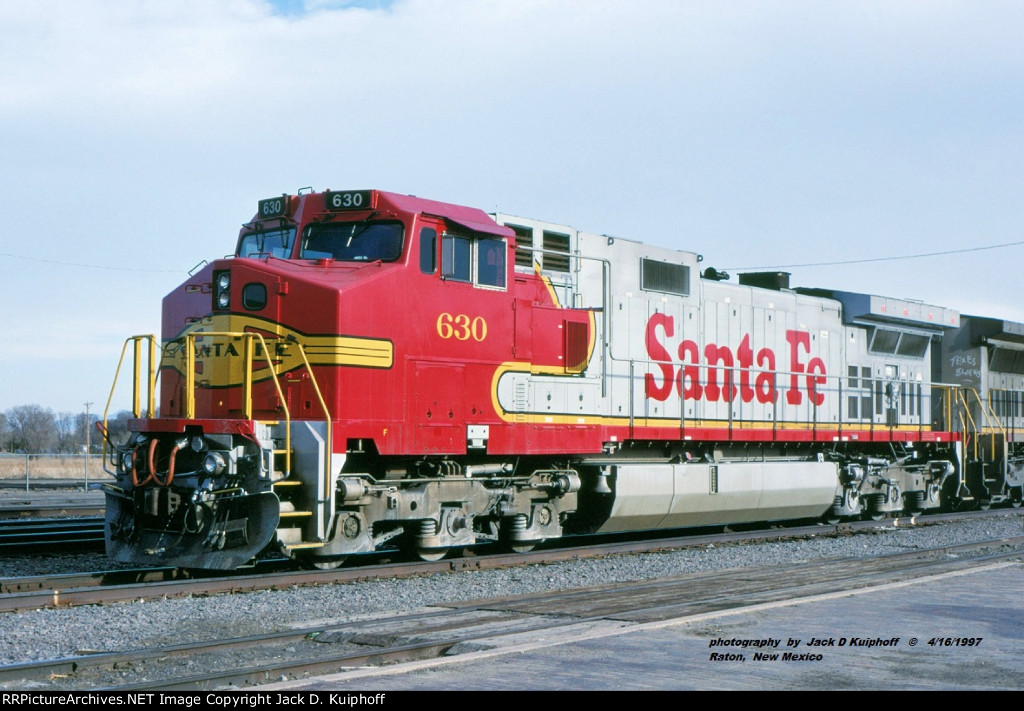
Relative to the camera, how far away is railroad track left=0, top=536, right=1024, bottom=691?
6434 mm

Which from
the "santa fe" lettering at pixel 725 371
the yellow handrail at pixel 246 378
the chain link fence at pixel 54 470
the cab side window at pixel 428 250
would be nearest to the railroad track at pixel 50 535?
the yellow handrail at pixel 246 378

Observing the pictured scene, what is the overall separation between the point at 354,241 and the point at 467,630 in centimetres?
496

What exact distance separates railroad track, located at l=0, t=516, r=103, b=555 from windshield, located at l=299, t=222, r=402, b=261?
513cm

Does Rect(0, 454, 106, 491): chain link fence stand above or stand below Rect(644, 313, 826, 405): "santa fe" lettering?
below

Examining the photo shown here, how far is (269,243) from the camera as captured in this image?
1196cm

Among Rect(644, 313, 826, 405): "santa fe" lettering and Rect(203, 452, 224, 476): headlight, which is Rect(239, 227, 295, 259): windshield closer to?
Rect(203, 452, 224, 476): headlight

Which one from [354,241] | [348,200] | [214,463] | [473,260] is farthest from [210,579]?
[473,260]

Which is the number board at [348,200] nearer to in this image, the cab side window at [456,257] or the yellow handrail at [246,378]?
the cab side window at [456,257]

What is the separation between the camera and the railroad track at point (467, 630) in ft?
21.1

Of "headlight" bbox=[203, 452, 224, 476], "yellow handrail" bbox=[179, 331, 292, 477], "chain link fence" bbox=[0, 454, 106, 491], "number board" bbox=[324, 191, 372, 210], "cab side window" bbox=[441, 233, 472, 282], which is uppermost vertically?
"number board" bbox=[324, 191, 372, 210]

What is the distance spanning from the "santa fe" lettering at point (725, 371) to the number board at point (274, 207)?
5419 millimetres

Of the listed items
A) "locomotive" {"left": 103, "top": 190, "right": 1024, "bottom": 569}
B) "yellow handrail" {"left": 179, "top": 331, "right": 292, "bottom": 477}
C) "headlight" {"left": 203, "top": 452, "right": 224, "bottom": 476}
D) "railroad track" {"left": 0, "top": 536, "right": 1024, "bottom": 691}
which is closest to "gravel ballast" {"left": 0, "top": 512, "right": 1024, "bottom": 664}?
"railroad track" {"left": 0, "top": 536, "right": 1024, "bottom": 691}

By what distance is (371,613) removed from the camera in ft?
29.3

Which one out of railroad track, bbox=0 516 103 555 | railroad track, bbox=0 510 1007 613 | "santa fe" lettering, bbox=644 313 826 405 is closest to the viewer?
railroad track, bbox=0 510 1007 613
